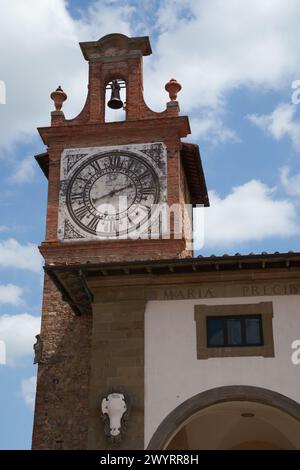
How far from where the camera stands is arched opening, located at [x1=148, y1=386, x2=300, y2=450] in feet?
52.5

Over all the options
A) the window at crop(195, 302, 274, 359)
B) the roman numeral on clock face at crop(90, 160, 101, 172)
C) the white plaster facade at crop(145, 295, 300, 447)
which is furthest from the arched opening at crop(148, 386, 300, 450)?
the roman numeral on clock face at crop(90, 160, 101, 172)

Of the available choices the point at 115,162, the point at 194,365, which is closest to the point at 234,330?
the point at 194,365

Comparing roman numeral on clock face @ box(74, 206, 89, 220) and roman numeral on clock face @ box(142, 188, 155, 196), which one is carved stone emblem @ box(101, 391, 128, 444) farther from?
roman numeral on clock face @ box(142, 188, 155, 196)

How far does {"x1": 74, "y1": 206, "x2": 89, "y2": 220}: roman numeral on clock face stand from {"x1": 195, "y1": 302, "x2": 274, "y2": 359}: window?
24.5ft

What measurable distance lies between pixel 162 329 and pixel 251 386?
213 cm

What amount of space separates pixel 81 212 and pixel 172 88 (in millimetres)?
4952

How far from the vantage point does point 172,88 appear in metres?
25.4

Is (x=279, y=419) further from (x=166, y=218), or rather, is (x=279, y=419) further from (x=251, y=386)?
(x=166, y=218)

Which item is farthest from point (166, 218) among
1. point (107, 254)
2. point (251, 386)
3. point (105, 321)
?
point (251, 386)

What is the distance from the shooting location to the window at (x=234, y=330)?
16.5 metres

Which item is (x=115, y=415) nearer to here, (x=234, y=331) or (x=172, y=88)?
(x=234, y=331)

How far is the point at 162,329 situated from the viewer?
1689 centimetres
